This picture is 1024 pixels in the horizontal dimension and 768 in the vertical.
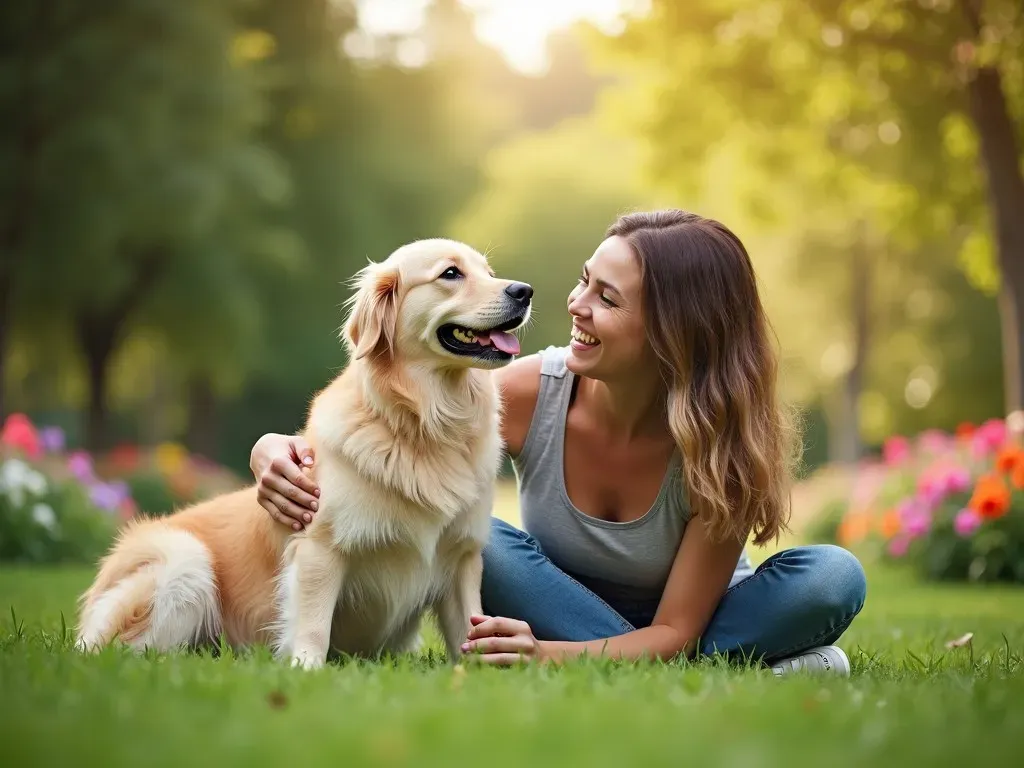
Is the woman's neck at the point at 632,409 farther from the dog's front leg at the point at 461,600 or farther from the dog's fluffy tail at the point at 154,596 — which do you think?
the dog's fluffy tail at the point at 154,596

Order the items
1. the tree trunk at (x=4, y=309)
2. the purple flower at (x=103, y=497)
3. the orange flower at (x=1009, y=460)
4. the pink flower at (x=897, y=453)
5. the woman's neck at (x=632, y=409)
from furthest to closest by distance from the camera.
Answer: the tree trunk at (x=4, y=309) < the pink flower at (x=897, y=453) < the purple flower at (x=103, y=497) < the orange flower at (x=1009, y=460) < the woman's neck at (x=632, y=409)

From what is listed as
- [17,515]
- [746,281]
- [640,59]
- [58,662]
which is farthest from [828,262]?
[58,662]

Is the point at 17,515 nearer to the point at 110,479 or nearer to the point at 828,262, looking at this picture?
the point at 110,479

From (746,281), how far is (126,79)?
10.7 m

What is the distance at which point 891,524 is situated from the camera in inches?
340

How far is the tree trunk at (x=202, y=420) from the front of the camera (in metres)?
20.5

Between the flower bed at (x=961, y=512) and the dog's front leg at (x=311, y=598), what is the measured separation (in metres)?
5.19

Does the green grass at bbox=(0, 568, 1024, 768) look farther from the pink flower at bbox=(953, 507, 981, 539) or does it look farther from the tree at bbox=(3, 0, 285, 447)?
the tree at bbox=(3, 0, 285, 447)

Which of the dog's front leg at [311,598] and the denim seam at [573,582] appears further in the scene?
the denim seam at [573,582]

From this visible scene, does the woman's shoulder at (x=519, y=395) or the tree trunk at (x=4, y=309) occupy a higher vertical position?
the woman's shoulder at (x=519, y=395)

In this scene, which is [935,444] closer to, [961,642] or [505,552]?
[961,642]

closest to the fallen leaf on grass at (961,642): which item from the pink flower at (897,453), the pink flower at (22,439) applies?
the pink flower at (897,453)

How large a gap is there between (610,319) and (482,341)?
1.51ft

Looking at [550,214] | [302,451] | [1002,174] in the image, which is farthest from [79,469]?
[550,214]
